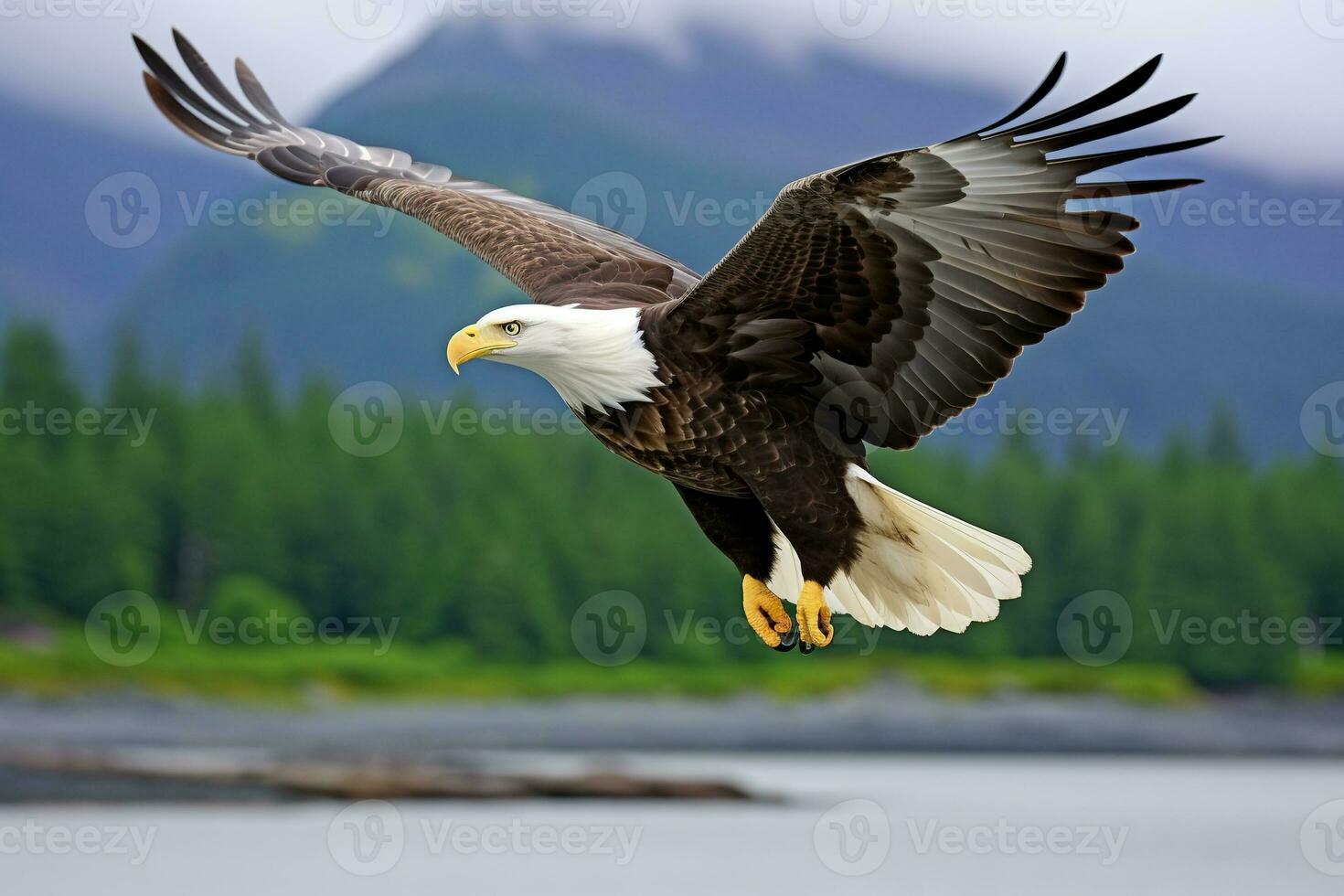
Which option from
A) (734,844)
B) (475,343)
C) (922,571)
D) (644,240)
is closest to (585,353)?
(475,343)

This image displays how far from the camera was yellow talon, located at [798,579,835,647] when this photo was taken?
5.31m

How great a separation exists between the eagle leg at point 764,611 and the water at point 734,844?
2250 centimetres

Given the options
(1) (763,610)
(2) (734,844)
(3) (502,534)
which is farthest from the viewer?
(3) (502,534)

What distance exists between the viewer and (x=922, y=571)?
217 inches

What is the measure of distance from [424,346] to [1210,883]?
11270 centimetres

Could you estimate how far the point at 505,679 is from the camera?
139ft

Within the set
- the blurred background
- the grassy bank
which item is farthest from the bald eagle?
the grassy bank

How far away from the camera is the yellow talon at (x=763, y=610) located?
5.66 meters

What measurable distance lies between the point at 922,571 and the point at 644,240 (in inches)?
5187

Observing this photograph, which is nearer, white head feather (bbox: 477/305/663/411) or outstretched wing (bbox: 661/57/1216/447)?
outstretched wing (bbox: 661/57/1216/447)

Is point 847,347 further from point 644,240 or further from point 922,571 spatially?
point 644,240

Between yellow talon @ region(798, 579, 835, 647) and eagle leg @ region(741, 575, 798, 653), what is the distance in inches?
11.8

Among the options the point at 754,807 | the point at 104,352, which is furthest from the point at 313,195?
the point at 754,807

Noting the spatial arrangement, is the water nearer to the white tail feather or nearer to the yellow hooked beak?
the white tail feather
